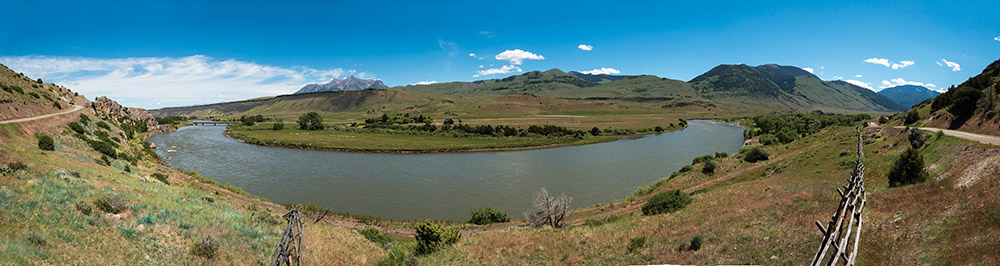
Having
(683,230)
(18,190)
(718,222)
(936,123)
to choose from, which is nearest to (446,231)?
(683,230)

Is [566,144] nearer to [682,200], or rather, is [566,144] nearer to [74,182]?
[682,200]

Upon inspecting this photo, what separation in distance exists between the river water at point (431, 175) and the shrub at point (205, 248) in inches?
784

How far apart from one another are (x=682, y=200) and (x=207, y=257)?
86.1 ft

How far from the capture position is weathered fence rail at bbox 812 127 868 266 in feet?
28.8

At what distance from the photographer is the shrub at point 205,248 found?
39.0ft

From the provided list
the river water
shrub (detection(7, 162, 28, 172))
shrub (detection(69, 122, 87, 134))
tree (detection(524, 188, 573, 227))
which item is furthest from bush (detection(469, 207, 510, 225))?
shrub (detection(69, 122, 87, 134))

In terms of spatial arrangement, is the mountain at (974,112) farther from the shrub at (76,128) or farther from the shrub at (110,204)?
the shrub at (76,128)

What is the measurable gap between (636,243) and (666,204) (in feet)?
36.0

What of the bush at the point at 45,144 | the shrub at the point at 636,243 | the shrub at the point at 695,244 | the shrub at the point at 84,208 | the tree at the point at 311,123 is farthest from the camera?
the tree at the point at 311,123

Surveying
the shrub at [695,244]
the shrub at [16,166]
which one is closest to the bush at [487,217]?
the shrub at [695,244]

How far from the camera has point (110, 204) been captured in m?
13.1

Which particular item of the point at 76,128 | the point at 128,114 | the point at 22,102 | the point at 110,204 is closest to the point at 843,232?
the point at 110,204

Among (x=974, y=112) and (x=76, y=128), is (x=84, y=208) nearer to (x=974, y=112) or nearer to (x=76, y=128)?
(x=76, y=128)

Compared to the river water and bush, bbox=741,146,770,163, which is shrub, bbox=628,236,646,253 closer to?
the river water
